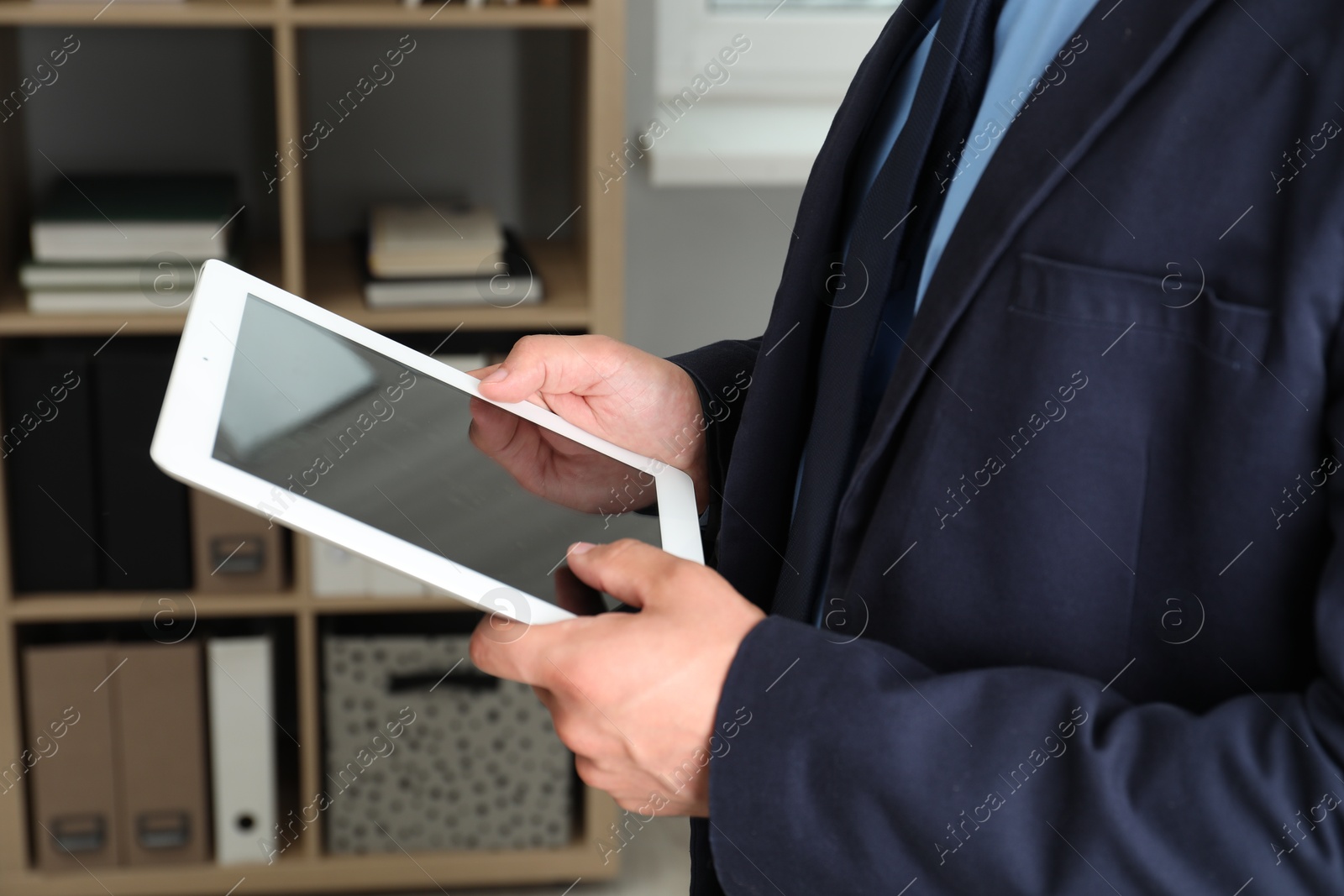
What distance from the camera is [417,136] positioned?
204cm

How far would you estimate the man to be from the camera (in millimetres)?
552

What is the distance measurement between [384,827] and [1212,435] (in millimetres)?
1730

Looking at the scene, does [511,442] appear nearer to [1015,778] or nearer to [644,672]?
[644,672]

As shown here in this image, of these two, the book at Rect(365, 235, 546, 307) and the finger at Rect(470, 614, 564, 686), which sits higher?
the book at Rect(365, 235, 546, 307)

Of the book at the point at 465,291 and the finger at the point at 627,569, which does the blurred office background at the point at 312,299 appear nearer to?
the book at the point at 465,291

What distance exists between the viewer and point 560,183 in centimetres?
210

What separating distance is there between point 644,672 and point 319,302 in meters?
1.28

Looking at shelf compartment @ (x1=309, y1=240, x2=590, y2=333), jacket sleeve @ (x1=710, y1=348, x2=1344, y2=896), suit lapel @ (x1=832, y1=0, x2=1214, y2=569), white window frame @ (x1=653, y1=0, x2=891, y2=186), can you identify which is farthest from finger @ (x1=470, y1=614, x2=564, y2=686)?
white window frame @ (x1=653, y1=0, x2=891, y2=186)

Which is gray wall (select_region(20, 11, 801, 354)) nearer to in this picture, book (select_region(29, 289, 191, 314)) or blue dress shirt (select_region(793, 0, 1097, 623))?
book (select_region(29, 289, 191, 314))

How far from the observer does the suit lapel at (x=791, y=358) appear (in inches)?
31.8

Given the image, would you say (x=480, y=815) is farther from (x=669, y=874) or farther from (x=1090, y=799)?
(x=1090, y=799)

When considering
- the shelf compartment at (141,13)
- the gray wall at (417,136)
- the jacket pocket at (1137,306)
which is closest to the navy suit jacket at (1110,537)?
the jacket pocket at (1137,306)

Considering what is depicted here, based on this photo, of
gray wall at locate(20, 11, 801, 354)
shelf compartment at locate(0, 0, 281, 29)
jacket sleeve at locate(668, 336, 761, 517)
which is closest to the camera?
jacket sleeve at locate(668, 336, 761, 517)

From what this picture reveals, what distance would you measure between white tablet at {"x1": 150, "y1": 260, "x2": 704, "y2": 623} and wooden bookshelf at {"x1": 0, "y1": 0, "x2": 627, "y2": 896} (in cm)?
90
